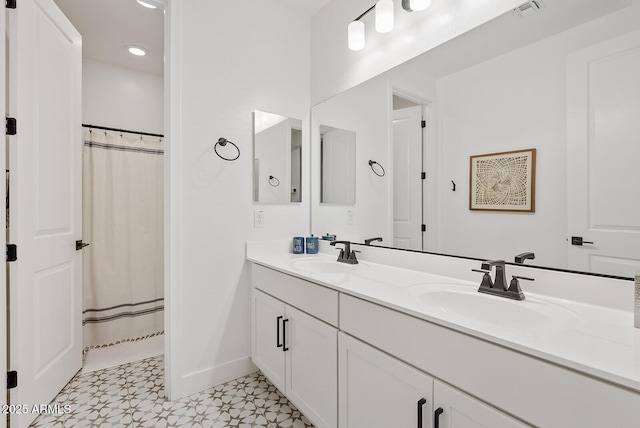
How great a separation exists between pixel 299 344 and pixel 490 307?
34.2 inches

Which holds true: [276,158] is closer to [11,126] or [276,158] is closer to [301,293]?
[301,293]

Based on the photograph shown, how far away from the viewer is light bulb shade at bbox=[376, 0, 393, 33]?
5.40 ft

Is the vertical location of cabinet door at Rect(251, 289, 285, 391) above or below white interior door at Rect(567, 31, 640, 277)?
below

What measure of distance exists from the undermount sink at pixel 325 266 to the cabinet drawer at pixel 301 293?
145 mm

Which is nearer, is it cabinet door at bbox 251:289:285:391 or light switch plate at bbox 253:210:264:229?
cabinet door at bbox 251:289:285:391

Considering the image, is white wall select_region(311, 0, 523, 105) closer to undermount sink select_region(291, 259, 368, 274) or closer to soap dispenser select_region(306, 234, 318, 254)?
soap dispenser select_region(306, 234, 318, 254)

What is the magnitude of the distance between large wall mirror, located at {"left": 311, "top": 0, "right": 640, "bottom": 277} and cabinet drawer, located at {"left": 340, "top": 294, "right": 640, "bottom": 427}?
557 mm

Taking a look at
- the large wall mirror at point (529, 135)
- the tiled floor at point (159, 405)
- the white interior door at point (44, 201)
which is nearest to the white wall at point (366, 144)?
the large wall mirror at point (529, 135)

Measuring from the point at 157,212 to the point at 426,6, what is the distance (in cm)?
273

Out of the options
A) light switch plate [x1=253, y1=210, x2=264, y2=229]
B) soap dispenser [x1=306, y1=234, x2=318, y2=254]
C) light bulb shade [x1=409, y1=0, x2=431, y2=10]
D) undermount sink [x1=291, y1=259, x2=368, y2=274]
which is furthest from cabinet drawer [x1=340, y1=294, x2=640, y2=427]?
light bulb shade [x1=409, y1=0, x2=431, y2=10]

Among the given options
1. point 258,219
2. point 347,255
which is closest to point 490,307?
point 347,255

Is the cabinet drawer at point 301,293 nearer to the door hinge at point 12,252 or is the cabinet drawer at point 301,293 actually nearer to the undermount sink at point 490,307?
the undermount sink at point 490,307

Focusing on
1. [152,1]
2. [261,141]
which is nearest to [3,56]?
[152,1]

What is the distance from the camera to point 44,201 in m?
1.69
